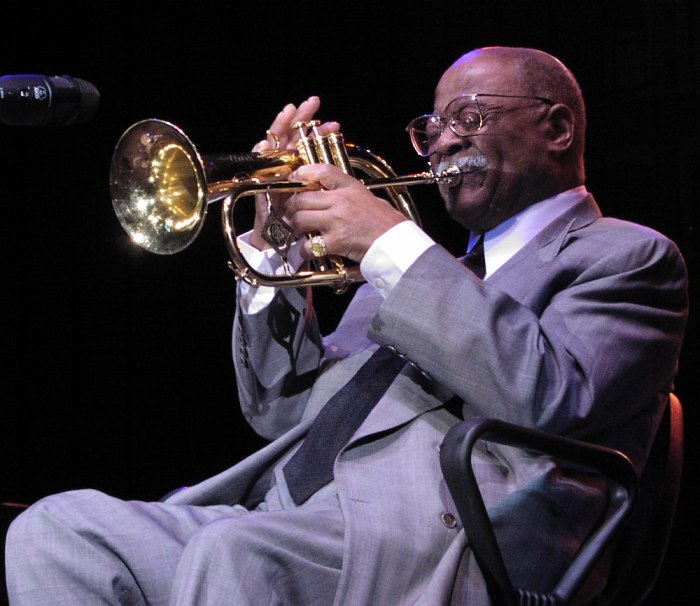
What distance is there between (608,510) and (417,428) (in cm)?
41

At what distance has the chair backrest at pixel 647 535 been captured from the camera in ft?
5.90

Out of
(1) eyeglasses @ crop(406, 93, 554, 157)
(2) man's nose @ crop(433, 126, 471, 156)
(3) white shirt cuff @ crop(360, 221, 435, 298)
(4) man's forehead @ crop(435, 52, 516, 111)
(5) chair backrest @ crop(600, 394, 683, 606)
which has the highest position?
(4) man's forehead @ crop(435, 52, 516, 111)

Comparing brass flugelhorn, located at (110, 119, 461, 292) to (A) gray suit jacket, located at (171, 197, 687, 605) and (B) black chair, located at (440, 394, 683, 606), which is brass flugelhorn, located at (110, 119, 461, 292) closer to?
(A) gray suit jacket, located at (171, 197, 687, 605)

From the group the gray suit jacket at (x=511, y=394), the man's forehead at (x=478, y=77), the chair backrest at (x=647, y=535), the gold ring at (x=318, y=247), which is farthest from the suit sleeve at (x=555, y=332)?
the man's forehead at (x=478, y=77)

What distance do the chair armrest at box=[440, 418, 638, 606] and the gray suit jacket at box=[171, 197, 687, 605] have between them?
0.22ft

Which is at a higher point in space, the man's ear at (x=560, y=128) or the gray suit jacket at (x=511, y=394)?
the man's ear at (x=560, y=128)

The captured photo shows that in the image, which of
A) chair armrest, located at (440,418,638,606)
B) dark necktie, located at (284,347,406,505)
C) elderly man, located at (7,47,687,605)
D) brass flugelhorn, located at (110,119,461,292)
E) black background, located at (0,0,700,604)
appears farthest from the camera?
black background, located at (0,0,700,604)

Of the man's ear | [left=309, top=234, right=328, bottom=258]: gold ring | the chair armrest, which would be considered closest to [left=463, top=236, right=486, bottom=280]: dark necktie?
the man's ear

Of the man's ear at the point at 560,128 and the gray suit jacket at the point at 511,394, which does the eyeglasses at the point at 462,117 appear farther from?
the gray suit jacket at the point at 511,394

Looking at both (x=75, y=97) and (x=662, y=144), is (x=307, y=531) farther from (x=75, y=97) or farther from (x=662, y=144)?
(x=662, y=144)

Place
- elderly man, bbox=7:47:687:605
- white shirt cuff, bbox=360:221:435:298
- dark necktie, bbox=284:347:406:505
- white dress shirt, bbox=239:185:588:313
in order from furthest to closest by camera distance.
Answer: white dress shirt, bbox=239:185:588:313
dark necktie, bbox=284:347:406:505
white shirt cuff, bbox=360:221:435:298
elderly man, bbox=7:47:687:605

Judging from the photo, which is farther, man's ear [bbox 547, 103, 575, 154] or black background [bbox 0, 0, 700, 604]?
black background [bbox 0, 0, 700, 604]

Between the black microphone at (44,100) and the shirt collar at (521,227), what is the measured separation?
0.97 meters

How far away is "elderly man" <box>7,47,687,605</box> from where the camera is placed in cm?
158
